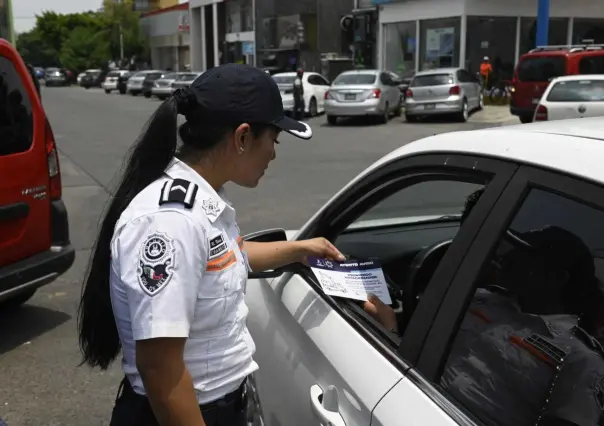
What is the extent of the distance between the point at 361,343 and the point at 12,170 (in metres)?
3.21

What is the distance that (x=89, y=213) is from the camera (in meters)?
8.91

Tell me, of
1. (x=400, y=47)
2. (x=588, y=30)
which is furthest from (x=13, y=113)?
(x=588, y=30)

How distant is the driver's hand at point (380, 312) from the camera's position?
220 centimetres

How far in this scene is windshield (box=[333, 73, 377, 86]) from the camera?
66.2 feet

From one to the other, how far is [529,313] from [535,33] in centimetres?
2805

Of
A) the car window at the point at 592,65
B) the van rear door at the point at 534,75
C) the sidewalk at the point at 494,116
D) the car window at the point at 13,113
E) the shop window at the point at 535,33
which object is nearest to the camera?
the car window at the point at 13,113

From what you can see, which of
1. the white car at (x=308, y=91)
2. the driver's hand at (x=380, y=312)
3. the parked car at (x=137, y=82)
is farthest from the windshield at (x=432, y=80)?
the parked car at (x=137, y=82)

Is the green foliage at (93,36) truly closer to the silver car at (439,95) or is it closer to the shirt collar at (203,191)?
the silver car at (439,95)

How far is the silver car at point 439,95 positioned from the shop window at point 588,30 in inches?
434

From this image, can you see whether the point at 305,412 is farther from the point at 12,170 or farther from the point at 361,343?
the point at 12,170

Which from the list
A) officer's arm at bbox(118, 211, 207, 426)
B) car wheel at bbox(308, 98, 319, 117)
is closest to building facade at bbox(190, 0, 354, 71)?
car wheel at bbox(308, 98, 319, 117)

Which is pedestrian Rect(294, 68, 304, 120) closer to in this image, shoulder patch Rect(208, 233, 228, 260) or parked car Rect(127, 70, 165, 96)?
shoulder patch Rect(208, 233, 228, 260)

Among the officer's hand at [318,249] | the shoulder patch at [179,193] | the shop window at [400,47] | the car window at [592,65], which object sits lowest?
the officer's hand at [318,249]

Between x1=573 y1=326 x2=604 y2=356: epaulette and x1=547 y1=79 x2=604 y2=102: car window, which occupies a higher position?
x1=547 y1=79 x2=604 y2=102: car window
